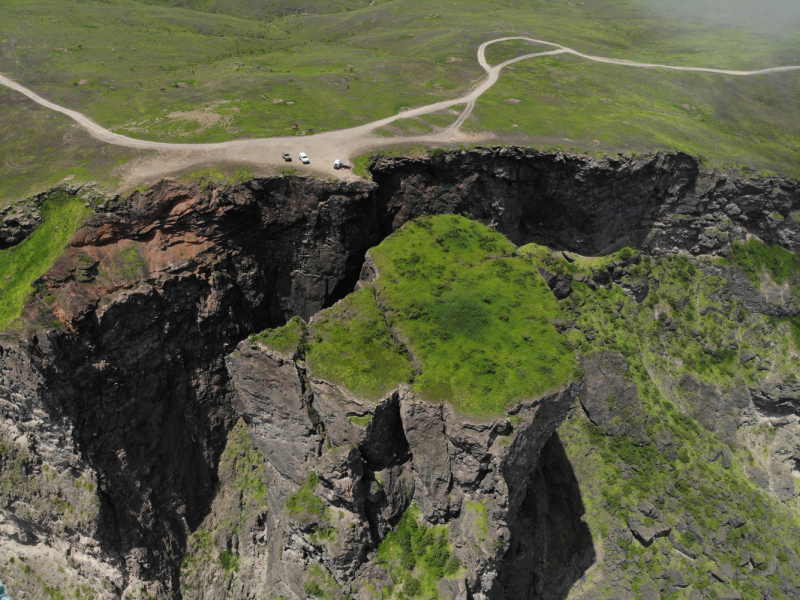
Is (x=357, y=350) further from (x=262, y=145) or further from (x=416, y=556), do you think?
(x=262, y=145)

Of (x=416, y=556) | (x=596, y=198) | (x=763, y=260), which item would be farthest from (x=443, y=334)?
(x=763, y=260)

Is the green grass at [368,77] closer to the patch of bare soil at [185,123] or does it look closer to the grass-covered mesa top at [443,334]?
the patch of bare soil at [185,123]

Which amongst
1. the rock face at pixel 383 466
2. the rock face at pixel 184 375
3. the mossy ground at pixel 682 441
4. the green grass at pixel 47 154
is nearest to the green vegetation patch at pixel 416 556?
the rock face at pixel 383 466

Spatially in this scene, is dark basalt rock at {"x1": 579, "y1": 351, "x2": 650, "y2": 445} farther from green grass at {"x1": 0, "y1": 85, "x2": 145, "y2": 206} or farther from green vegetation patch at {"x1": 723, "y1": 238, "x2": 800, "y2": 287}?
green grass at {"x1": 0, "y1": 85, "x2": 145, "y2": 206}

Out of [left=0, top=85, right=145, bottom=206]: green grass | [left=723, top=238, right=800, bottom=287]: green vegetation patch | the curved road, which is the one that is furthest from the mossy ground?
[left=0, top=85, right=145, bottom=206]: green grass

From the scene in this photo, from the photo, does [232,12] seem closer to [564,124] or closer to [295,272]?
[564,124]
